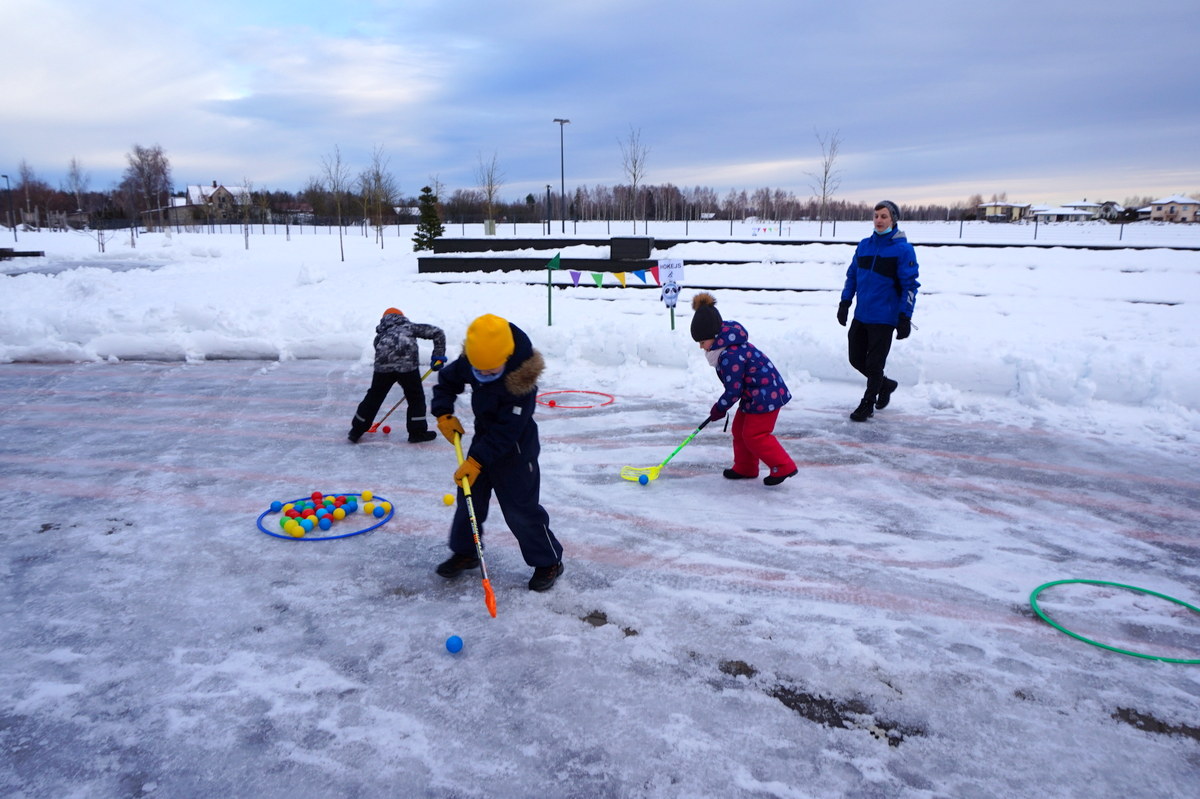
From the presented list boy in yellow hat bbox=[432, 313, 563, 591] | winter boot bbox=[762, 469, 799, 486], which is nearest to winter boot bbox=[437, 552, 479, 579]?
boy in yellow hat bbox=[432, 313, 563, 591]

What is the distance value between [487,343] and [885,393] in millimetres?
5775

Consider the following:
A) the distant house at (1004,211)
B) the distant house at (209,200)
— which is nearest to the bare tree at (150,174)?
the distant house at (209,200)

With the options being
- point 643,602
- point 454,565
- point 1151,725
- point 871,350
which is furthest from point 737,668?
point 871,350

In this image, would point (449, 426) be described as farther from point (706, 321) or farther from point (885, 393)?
point (885, 393)

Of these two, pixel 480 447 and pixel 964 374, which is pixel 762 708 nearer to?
pixel 480 447

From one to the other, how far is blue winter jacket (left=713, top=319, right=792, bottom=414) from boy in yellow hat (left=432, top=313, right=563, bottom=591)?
1928mm

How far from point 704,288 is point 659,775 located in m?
16.1

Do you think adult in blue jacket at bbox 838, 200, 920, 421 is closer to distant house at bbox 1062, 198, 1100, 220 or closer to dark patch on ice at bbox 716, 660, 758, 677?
dark patch on ice at bbox 716, 660, 758, 677

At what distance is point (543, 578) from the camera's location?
4273mm

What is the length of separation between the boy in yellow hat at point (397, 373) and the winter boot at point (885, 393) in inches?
190

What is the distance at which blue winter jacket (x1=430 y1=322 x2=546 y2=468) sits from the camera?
3881 mm

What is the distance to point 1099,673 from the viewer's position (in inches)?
137

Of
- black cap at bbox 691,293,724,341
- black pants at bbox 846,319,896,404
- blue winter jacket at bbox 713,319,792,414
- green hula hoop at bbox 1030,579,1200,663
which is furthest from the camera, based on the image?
black pants at bbox 846,319,896,404

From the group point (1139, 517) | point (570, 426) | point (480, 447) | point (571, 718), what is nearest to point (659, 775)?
point (571, 718)
